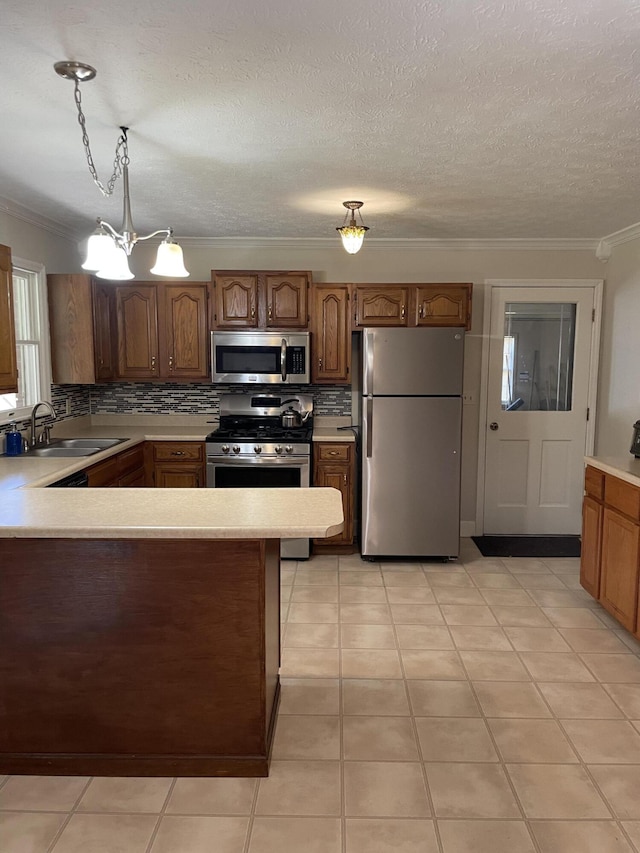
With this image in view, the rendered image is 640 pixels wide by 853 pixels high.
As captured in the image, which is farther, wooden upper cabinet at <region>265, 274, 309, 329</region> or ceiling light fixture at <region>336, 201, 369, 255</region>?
wooden upper cabinet at <region>265, 274, 309, 329</region>

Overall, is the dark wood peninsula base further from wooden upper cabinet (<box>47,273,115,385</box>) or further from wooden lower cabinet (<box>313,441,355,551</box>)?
wooden upper cabinet (<box>47,273,115,385</box>)

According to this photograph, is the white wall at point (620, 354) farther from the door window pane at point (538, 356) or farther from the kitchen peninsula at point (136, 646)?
the kitchen peninsula at point (136, 646)

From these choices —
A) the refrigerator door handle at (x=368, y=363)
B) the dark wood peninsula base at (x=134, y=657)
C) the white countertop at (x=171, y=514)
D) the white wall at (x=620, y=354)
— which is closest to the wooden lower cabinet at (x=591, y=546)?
the white wall at (x=620, y=354)

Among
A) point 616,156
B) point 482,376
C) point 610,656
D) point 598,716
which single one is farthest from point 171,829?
point 482,376

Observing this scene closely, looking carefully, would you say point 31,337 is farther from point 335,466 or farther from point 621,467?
point 621,467

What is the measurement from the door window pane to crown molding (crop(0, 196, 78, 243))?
3.30 meters

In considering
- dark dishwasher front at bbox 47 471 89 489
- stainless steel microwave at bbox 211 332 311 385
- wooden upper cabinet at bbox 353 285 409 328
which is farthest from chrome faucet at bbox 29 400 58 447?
wooden upper cabinet at bbox 353 285 409 328

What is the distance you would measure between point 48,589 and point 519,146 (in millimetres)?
2458

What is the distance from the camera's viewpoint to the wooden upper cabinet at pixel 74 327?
3.99 metres

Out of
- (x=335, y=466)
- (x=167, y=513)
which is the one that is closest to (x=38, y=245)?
(x=335, y=466)

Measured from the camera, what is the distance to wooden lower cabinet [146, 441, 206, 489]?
420 cm

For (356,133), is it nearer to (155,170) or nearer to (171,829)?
(155,170)

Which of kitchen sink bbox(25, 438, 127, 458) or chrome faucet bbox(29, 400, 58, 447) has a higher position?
chrome faucet bbox(29, 400, 58, 447)

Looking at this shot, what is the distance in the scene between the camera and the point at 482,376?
4.54 meters
